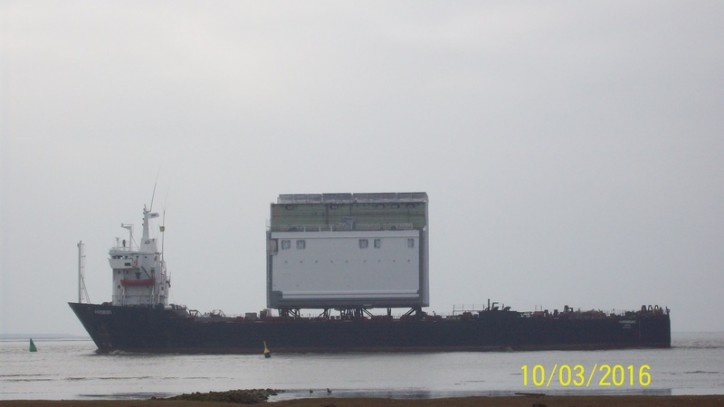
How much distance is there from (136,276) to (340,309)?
10042 mm

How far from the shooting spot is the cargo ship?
190ft

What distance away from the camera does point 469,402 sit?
28.2 metres

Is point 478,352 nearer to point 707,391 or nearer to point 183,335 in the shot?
point 183,335

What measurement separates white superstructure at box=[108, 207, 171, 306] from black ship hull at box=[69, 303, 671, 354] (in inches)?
Answer: 63.7

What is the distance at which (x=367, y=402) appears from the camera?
2839 cm

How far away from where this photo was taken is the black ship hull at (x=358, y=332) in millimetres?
57688

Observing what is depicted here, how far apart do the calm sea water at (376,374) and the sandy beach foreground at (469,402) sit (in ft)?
8.81

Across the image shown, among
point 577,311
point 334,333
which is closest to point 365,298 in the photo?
point 334,333

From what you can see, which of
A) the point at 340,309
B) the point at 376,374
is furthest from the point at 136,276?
the point at 376,374
